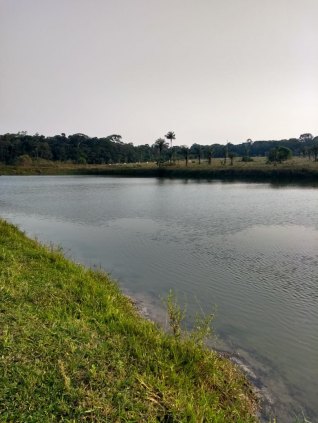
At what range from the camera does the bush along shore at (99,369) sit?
5.55 metres

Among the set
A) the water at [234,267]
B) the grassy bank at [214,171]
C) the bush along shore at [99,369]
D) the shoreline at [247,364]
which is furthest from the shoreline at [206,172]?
the bush along shore at [99,369]

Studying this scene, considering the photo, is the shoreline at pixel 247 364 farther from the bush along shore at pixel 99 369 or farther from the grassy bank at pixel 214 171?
the grassy bank at pixel 214 171

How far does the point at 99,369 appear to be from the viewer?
649 centimetres

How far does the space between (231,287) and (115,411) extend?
391 inches

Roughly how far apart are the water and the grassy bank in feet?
179

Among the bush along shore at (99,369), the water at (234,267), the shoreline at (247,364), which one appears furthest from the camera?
the water at (234,267)

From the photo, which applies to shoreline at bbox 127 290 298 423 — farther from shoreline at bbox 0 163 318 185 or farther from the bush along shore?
shoreline at bbox 0 163 318 185

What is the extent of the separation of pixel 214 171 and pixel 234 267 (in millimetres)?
91822

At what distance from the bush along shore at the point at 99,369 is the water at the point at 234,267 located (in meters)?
1.55

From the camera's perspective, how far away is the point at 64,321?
8.24 metres

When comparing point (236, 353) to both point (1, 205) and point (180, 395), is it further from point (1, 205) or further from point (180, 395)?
point (1, 205)

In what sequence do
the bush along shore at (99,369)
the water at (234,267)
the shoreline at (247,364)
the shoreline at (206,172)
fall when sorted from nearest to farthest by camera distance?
the bush along shore at (99,369) → the shoreline at (247,364) → the water at (234,267) → the shoreline at (206,172)

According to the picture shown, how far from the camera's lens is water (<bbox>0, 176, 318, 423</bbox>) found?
9.11 metres

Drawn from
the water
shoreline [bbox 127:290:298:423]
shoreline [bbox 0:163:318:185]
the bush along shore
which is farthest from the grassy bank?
the bush along shore
